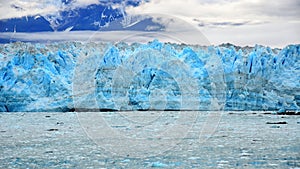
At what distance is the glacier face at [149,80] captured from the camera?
755 inches

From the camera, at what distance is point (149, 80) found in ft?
68.3

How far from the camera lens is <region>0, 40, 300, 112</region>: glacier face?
1919cm

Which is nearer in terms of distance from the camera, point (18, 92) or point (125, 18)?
point (125, 18)

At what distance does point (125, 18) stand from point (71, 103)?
24.8 ft

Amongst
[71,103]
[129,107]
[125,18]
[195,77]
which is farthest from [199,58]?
[125,18]

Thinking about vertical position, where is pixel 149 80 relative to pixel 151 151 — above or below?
below

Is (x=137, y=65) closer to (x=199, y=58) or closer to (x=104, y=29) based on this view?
(x=199, y=58)

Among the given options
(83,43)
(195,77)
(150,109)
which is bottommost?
(150,109)

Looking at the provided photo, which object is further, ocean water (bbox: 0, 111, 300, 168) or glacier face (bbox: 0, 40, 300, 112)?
glacier face (bbox: 0, 40, 300, 112)

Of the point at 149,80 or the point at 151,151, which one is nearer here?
the point at 151,151

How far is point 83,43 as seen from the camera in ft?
82.3

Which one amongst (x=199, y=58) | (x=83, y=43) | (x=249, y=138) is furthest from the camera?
(x=83, y=43)

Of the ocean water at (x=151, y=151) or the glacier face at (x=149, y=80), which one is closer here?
the ocean water at (x=151, y=151)

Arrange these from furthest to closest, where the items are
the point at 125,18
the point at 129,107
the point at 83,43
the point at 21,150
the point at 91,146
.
Answer: the point at 83,43, the point at 129,107, the point at 125,18, the point at 91,146, the point at 21,150
